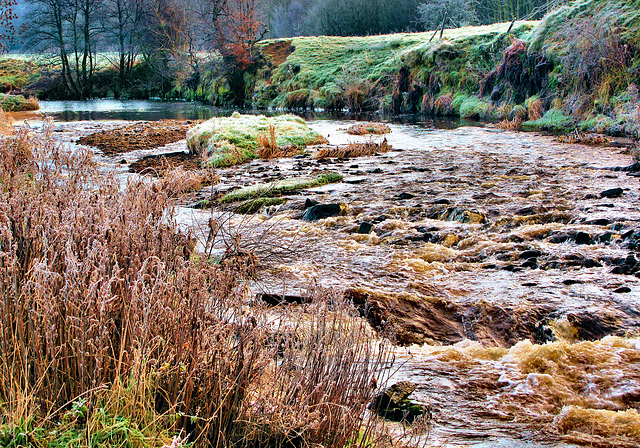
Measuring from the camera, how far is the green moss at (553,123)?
1742 centimetres

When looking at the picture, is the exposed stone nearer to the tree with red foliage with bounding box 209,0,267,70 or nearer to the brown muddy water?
the brown muddy water

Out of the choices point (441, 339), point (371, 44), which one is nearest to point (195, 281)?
point (441, 339)

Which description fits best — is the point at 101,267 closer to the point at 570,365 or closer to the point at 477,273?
the point at 570,365

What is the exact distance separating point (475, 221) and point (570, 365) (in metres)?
3.99

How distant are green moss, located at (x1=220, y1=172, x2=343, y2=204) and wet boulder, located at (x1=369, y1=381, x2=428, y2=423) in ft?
18.5

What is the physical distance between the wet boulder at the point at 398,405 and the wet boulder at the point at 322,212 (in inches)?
190

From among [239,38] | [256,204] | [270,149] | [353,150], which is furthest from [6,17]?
[239,38]

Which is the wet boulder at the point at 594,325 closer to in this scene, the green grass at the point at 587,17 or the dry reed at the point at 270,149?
the dry reed at the point at 270,149

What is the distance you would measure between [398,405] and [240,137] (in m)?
12.0

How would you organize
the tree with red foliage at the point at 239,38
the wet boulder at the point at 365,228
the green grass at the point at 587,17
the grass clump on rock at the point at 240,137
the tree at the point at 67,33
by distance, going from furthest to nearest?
1. the tree at the point at 67,33
2. the tree with red foliage at the point at 239,38
3. the green grass at the point at 587,17
4. the grass clump on rock at the point at 240,137
5. the wet boulder at the point at 365,228

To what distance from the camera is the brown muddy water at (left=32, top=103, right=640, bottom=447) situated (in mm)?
3299

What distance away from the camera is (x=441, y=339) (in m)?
4.44

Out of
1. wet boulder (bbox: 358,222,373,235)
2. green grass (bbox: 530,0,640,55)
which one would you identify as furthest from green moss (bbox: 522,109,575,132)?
wet boulder (bbox: 358,222,373,235)

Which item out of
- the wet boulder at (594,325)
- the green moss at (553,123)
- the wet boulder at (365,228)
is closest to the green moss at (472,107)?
the green moss at (553,123)
